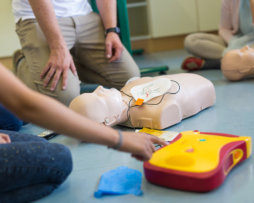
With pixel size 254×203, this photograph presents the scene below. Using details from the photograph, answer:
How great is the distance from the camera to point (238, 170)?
88cm

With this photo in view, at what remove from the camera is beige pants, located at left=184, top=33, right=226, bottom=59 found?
216 centimetres

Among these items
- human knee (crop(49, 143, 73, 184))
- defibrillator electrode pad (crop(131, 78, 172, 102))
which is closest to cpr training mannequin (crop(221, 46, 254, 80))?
defibrillator electrode pad (crop(131, 78, 172, 102))

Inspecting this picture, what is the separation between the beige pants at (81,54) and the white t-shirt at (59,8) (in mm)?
35

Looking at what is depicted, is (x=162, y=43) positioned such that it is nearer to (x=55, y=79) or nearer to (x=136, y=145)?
(x=55, y=79)

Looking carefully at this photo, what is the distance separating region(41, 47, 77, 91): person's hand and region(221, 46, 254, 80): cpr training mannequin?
802 millimetres


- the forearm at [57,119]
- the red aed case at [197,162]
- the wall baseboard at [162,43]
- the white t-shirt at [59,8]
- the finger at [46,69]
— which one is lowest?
the wall baseboard at [162,43]

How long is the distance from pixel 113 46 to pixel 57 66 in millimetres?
340

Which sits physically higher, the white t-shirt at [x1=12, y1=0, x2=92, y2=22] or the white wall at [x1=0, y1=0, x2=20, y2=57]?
the white t-shirt at [x1=12, y1=0, x2=92, y2=22]

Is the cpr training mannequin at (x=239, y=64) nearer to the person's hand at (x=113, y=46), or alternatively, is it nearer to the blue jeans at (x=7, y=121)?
the person's hand at (x=113, y=46)

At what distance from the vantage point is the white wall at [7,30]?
9.07ft

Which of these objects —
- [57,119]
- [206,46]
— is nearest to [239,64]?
[206,46]

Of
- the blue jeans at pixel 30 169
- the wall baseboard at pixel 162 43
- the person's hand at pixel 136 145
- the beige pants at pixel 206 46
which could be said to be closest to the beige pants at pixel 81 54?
the beige pants at pixel 206 46

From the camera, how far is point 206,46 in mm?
2168

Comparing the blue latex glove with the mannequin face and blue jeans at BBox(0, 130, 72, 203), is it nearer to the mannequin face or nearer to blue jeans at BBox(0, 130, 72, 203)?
blue jeans at BBox(0, 130, 72, 203)
